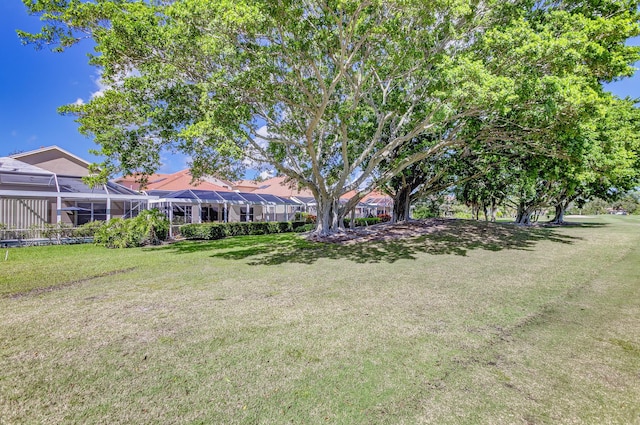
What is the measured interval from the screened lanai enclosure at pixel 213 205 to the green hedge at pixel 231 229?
307cm

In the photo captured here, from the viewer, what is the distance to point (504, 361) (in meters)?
3.41

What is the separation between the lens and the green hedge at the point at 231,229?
17688 millimetres

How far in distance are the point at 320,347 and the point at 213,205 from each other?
83.1 ft

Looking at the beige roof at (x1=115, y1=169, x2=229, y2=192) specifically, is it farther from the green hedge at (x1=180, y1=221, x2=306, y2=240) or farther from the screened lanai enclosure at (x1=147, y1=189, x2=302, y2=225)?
the green hedge at (x1=180, y1=221, x2=306, y2=240)

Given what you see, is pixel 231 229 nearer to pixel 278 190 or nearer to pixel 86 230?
pixel 86 230

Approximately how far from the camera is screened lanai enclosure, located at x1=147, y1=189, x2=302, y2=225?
2089 cm

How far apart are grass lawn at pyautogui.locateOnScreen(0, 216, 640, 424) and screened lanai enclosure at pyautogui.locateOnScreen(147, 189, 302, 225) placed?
1334cm

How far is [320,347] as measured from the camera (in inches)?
146

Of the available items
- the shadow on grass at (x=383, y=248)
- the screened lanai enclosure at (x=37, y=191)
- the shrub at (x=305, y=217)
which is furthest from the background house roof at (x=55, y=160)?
the shrub at (x=305, y=217)

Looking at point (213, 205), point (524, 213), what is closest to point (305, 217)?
point (213, 205)

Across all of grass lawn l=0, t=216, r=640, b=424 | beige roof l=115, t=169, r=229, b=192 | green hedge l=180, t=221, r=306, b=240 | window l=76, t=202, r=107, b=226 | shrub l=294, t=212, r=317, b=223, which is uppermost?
beige roof l=115, t=169, r=229, b=192

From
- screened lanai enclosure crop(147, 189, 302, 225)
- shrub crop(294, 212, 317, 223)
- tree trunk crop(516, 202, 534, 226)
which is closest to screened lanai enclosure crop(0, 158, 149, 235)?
screened lanai enclosure crop(147, 189, 302, 225)

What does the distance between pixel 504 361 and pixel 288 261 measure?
7.07 metres

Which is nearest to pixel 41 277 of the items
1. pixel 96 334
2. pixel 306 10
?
pixel 96 334
